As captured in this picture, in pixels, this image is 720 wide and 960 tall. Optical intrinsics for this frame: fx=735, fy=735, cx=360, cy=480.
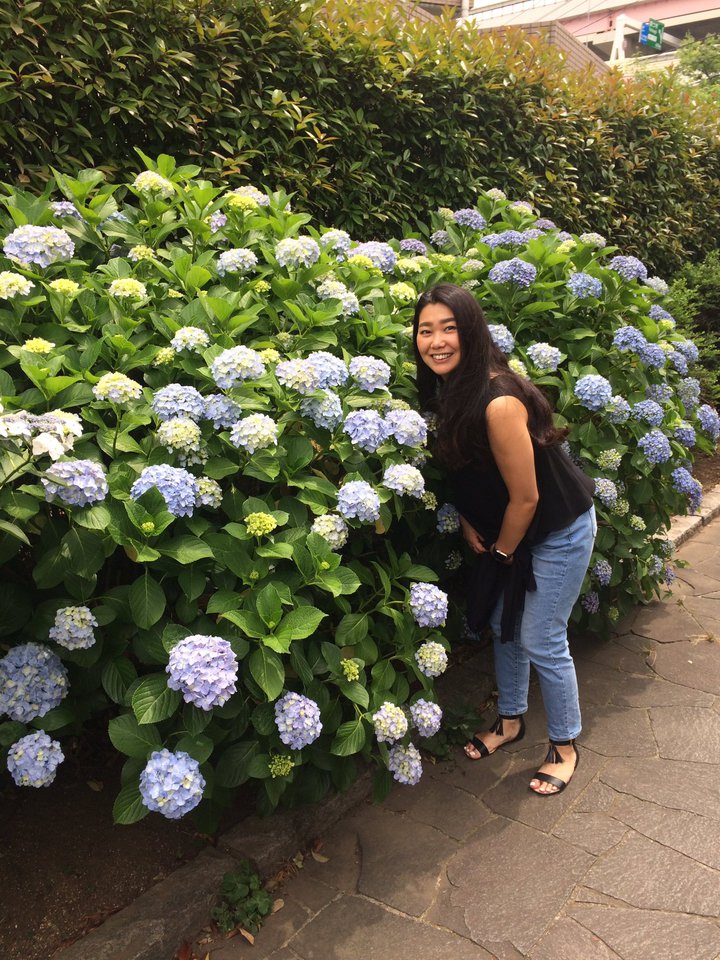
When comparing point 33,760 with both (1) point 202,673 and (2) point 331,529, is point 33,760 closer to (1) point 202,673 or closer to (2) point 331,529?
(1) point 202,673

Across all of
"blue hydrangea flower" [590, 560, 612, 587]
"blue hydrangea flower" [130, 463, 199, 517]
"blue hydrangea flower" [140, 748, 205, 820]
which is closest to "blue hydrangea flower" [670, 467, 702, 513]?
"blue hydrangea flower" [590, 560, 612, 587]

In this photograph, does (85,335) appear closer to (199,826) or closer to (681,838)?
(199,826)

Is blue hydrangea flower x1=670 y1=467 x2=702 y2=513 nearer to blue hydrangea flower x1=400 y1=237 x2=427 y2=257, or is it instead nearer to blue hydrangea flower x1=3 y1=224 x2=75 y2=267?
blue hydrangea flower x1=400 y1=237 x2=427 y2=257

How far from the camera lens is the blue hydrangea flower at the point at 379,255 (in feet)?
10.2

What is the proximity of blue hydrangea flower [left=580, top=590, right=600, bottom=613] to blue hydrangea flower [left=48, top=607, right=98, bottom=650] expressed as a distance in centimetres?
223

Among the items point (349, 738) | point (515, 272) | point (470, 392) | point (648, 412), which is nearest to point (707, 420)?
point (648, 412)

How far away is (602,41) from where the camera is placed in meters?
51.6

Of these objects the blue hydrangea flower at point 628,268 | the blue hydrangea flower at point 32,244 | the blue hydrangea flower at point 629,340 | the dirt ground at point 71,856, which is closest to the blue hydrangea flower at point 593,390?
the blue hydrangea flower at point 629,340

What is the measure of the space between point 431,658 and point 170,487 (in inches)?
37.1

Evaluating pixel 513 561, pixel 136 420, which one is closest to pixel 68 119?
pixel 136 420

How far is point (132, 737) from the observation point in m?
1.78

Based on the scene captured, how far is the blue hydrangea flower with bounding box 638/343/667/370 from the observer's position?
3109mm

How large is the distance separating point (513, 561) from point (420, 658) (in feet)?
1.78

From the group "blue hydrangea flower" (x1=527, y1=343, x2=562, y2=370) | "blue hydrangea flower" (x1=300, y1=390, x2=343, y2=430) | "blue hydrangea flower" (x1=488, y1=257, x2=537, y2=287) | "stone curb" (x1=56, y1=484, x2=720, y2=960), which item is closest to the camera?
"stone curb" (x1=56, y1=484, x2=720, y2=960)
